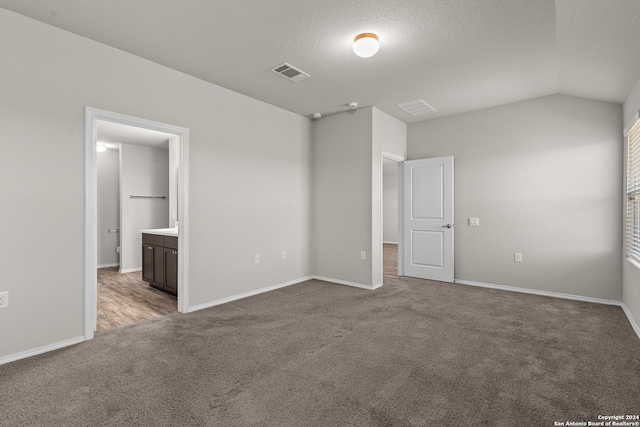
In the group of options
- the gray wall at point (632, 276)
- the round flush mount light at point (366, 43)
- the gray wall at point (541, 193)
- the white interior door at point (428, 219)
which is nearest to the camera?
the round flush mount light at point (366, 43)

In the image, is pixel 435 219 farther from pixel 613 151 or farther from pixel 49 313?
pixel 49 313

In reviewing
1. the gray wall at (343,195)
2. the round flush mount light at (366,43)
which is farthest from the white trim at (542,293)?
the round flush mount light at (366,43)

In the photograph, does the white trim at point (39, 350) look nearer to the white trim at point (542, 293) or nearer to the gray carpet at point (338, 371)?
the gray carpet at point (338, 371)

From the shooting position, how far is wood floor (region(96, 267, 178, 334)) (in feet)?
11.0

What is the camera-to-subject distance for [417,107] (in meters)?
4.62

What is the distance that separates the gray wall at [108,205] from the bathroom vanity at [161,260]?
2.44 metres

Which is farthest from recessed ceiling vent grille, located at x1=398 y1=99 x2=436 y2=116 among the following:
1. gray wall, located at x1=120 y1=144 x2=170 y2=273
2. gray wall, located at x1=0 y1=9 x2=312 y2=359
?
gray wall, located at x1=120 y1=144 x2=170 y2=273

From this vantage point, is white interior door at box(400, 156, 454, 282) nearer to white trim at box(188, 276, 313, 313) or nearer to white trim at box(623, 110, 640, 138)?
white trim at box(188, 276, 313, 313)

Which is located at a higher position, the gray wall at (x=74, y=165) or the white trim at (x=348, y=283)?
the gray wall at (x=74, y=165)

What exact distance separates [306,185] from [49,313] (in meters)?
3.50

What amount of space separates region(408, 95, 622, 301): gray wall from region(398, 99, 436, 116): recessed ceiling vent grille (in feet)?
1.69

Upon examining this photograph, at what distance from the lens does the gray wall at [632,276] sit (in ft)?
10.0

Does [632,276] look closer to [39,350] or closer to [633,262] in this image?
[633,262]

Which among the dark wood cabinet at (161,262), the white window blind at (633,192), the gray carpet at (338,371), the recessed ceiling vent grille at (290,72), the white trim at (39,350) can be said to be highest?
the recessed ceiling vent grille at (290,72)
